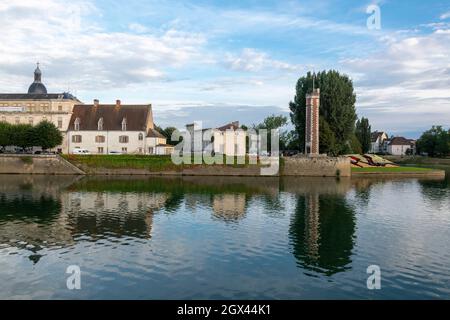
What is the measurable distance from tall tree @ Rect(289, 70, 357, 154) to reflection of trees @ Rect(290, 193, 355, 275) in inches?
1503

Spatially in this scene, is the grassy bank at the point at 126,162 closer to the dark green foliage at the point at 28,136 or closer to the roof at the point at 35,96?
the dark green foliage at the point at 28,136

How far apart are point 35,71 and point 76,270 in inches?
3443

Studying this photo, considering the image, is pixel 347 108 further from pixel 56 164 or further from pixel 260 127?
pixel 56 164

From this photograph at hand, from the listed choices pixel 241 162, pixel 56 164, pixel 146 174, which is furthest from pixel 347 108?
pixel 56 164

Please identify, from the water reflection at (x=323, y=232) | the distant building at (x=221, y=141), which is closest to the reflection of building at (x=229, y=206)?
the water reflection at (x=323, y=232)

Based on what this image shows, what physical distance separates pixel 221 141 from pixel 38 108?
3797 centimetres

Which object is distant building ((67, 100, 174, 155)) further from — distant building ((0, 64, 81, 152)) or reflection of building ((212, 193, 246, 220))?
reflection of building ((212, 193, 246, 220))

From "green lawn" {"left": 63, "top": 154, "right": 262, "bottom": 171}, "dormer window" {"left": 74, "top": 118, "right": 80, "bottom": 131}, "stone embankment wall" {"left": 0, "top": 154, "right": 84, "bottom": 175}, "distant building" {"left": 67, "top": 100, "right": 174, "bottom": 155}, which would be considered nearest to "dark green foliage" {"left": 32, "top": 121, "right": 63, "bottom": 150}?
"dormer window" {"left": 74, "top": 118, "right": 80, "bottom": 131}

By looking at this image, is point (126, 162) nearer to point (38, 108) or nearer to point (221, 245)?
point (38, 108)

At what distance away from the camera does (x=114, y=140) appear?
88562 mm

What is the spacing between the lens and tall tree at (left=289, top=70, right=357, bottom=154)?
81.2 metres

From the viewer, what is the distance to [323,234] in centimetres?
2959

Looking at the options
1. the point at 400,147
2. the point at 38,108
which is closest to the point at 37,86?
the point at 38,108

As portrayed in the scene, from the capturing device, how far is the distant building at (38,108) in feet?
295
